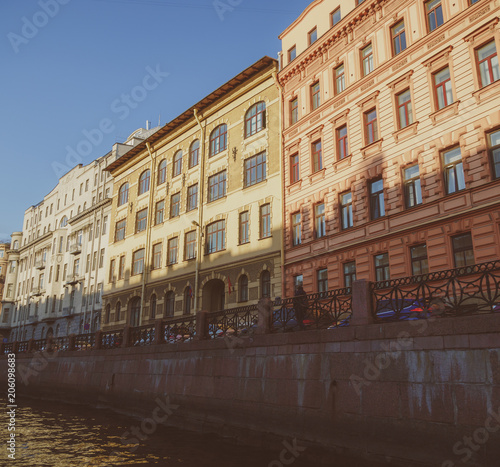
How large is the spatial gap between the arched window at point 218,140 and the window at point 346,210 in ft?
35.4

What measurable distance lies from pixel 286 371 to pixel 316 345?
1184 millimetres

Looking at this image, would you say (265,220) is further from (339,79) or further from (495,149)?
(495,149)

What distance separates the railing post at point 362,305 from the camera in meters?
11.1

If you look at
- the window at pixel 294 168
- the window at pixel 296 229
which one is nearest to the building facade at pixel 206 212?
the window at pixel 294 168

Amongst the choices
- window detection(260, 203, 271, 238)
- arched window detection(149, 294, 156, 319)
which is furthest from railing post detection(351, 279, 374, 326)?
arched window detection(149, 294, 156, 319)

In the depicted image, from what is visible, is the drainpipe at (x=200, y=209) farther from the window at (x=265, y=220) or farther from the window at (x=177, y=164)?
the window at (x=265, y=220)

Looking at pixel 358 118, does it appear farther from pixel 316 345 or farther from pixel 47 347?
pixel 47 347

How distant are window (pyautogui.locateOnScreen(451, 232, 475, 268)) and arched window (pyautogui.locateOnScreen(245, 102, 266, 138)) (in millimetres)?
14045

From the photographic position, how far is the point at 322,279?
73.6ft

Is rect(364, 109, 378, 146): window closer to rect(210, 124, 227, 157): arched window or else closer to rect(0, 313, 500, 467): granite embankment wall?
rect(210, 124, 227, 157): arched window

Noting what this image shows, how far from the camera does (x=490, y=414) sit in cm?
Answer: 829

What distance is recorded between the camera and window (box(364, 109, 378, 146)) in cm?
2144

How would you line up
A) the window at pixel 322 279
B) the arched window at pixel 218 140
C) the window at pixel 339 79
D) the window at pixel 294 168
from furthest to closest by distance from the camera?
the arched window at pixel 218 140, the window at pixel 294 168, the window at pixel 339 79, the window at pixel 322 279

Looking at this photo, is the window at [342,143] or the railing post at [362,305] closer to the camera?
the railing post at [362,305]
